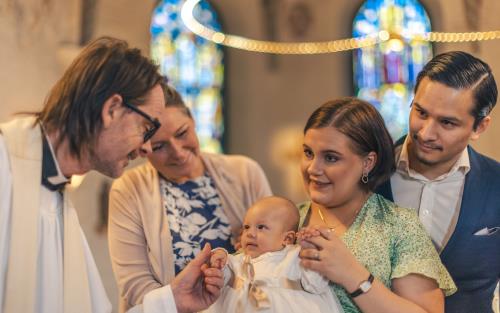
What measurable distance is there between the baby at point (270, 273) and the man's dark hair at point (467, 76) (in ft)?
2.55

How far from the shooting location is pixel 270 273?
2.76m

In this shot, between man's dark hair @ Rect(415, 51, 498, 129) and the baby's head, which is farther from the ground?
man's dark hair @ Rect(415, 51, 498, 129)

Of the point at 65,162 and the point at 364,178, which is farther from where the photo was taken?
the point at 364,178

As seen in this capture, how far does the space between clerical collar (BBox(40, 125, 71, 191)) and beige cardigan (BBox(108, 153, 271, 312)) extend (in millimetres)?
932

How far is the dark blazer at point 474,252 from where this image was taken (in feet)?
9.77

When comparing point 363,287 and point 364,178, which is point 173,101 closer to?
point 364,178

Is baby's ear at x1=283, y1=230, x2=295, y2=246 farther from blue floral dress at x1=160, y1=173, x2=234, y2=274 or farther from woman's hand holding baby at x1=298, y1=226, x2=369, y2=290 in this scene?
blue floral dress at x1=160, y1=173, x2=234, y2=274

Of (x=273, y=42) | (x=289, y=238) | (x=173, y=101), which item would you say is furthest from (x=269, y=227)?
(x=273, y=42)

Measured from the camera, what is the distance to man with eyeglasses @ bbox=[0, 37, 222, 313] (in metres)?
2.49

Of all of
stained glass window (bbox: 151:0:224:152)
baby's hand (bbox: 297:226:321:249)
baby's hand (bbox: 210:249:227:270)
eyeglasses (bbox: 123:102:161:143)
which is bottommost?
stained glass window (bbox: 151:0:224:152)

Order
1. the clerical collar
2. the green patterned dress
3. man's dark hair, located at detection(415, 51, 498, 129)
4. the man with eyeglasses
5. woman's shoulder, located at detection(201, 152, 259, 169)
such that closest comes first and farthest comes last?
1. the man with eyeglasses
2. the clerical collar
3. the green patterned dress
4. man's dark hair, located at detection(415, 51, 498, 129)
5. woman's shoulder, located at detection(201, 152, 259, 169)

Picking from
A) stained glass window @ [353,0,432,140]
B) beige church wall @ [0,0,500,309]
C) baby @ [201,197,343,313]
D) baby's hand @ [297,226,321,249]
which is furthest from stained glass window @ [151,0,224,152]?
baby's hand @ [297,226,321,249]

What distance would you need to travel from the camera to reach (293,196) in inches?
372

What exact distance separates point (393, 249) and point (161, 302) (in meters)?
0.85
